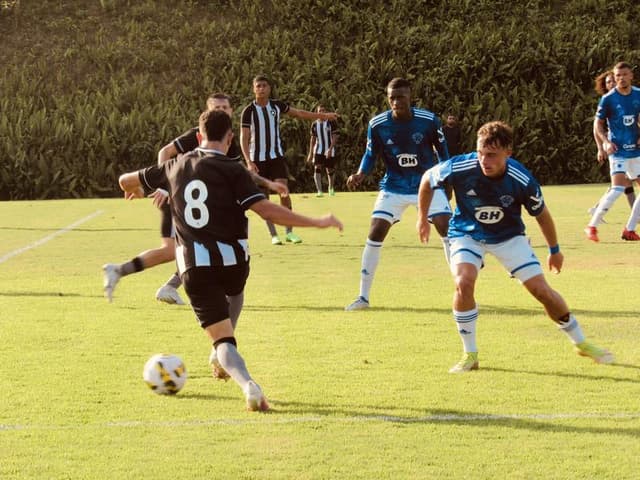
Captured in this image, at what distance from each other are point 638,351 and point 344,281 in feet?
16.1

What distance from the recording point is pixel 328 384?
738 centimetres

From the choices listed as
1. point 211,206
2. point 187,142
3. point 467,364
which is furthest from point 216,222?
point 187,142

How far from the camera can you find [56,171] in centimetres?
3656

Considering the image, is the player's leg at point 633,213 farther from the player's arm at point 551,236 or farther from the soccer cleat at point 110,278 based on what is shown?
the soccer cleat at point 110,278

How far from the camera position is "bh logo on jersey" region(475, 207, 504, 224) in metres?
7.78

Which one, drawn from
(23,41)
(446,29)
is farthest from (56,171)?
(446,29)

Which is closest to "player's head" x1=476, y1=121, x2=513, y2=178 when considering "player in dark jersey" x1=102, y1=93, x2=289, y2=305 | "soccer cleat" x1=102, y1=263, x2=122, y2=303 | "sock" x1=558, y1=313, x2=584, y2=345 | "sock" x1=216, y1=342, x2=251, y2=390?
"sock" x1=558, y1=313, x2=584, y2=345

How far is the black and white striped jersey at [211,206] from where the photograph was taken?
669 centimetres

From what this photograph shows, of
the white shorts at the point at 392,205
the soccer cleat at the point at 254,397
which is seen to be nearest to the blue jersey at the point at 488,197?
the soccer cleat at the point at 254,397

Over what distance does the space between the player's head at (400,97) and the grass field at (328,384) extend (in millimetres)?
1745

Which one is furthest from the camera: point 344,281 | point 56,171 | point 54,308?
point 56,171

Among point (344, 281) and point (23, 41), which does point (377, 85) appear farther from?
point (344, 281)

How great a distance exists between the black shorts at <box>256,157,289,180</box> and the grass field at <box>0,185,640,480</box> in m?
3.37

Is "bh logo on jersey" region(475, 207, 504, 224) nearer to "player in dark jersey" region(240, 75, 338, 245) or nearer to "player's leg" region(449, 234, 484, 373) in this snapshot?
"player's leg" region(449, 234, 484, 373)
